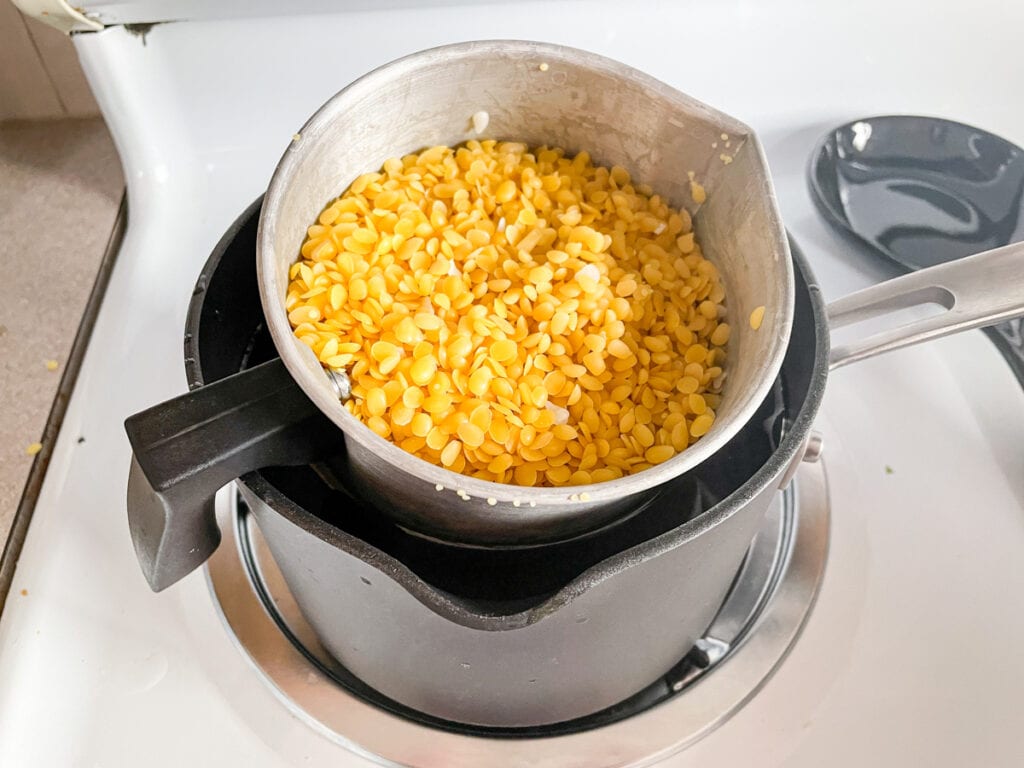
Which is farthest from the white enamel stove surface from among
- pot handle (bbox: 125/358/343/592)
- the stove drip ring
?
pot handle (bbox: 125/358/343/592)

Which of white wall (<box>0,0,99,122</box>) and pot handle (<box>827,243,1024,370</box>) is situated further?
white wall (<box>0,0,99,122</box>)

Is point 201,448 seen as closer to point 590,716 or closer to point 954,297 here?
point 590,716

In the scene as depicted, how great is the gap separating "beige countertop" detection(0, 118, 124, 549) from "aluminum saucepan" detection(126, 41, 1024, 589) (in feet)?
1.01

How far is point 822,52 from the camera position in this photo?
75 centimetres

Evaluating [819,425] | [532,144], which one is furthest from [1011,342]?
[532,144]

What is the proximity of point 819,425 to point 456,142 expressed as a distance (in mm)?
379

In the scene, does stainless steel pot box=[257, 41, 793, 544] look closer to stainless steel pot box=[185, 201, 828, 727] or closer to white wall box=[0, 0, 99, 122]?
stainless steel pot box=[185, 201, 828, 727]

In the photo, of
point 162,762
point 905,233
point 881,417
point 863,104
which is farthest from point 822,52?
point 162,762

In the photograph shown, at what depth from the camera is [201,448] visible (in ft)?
1.35

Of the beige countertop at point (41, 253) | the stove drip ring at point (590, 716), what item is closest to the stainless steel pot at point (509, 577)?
the stove drip ring at point (590, 716)

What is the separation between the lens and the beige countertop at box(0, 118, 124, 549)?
691mm

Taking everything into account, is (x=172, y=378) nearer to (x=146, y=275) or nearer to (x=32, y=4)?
(x=146, y=275)

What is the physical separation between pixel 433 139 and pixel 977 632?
0.53 meters

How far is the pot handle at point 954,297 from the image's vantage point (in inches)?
20.7
